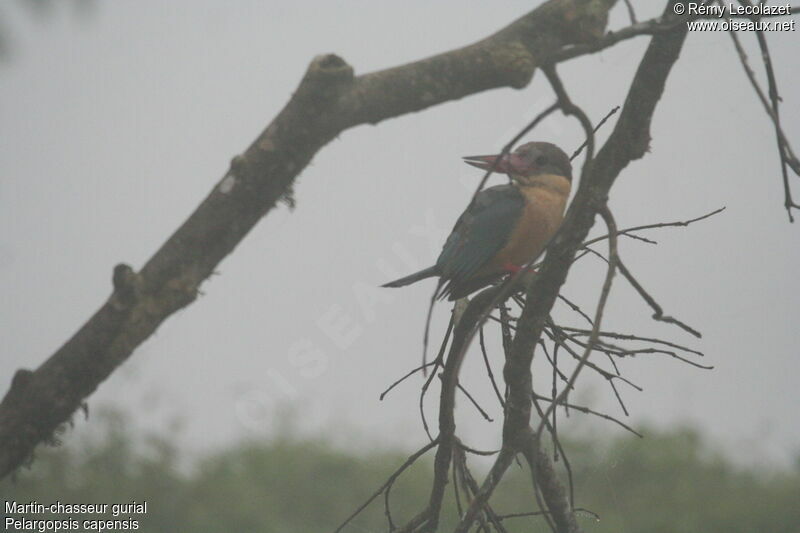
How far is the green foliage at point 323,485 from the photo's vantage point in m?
4.52

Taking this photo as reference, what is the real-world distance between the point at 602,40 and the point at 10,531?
9.19ft

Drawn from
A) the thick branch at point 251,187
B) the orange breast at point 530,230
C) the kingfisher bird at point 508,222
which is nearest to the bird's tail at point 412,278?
the kingfisher bird at point 508,222

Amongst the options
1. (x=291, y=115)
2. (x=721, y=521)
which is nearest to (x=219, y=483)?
(x=721, y=521)

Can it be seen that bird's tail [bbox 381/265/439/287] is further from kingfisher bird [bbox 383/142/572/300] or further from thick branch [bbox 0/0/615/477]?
thick branch [bbox 0/0/615/477]

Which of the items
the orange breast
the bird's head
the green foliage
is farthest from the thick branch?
the green foliage

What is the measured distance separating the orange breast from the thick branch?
124 cm

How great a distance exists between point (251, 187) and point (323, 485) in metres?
4.61

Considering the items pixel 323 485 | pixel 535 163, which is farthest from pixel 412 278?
pixel 323 485

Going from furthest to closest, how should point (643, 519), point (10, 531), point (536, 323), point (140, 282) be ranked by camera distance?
point (643, 519)
point (10, 531)
point (536, 323)
point (140, 282)

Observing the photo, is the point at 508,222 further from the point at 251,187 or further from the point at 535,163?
the point at 251,187

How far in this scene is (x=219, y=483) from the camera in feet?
17.7

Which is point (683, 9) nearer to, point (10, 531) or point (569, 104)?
point (569, 104)

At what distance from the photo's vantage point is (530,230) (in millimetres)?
2564

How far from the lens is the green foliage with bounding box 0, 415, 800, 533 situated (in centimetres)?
452
